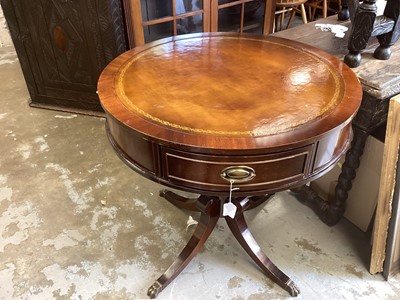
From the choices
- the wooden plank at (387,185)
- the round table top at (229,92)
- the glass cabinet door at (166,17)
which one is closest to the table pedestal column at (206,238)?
the wooden plank at (387,185)

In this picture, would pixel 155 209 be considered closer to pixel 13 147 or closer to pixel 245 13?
pixel 13 147

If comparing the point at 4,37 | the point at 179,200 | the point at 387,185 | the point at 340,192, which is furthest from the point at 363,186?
the point at 4,37

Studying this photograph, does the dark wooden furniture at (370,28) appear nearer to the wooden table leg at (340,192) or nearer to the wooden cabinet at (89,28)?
the wooden table leg at (340,192)

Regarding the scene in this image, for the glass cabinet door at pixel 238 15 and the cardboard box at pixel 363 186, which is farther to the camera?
the glass cabinet door at pixel 238 15

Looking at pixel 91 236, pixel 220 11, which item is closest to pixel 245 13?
pixel 220 11

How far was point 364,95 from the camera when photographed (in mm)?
1236

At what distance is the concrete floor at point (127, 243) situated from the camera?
1391 millimetres

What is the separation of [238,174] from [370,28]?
28.2 inches

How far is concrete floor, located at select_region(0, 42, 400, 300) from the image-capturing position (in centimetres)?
139

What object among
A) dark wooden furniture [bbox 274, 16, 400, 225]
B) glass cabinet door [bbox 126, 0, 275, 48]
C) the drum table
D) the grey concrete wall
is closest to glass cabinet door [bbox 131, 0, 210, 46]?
glass cabinet door [bbox 126, 0, 275, 48]

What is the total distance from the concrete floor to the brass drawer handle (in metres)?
0.61

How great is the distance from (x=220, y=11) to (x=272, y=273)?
4.73 feet

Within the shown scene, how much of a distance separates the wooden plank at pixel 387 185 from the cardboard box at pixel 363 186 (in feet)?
0.41

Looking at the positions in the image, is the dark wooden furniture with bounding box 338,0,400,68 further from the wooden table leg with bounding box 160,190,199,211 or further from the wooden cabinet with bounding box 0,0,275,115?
the wooden cabinet with bounding box 0,0,275,115
